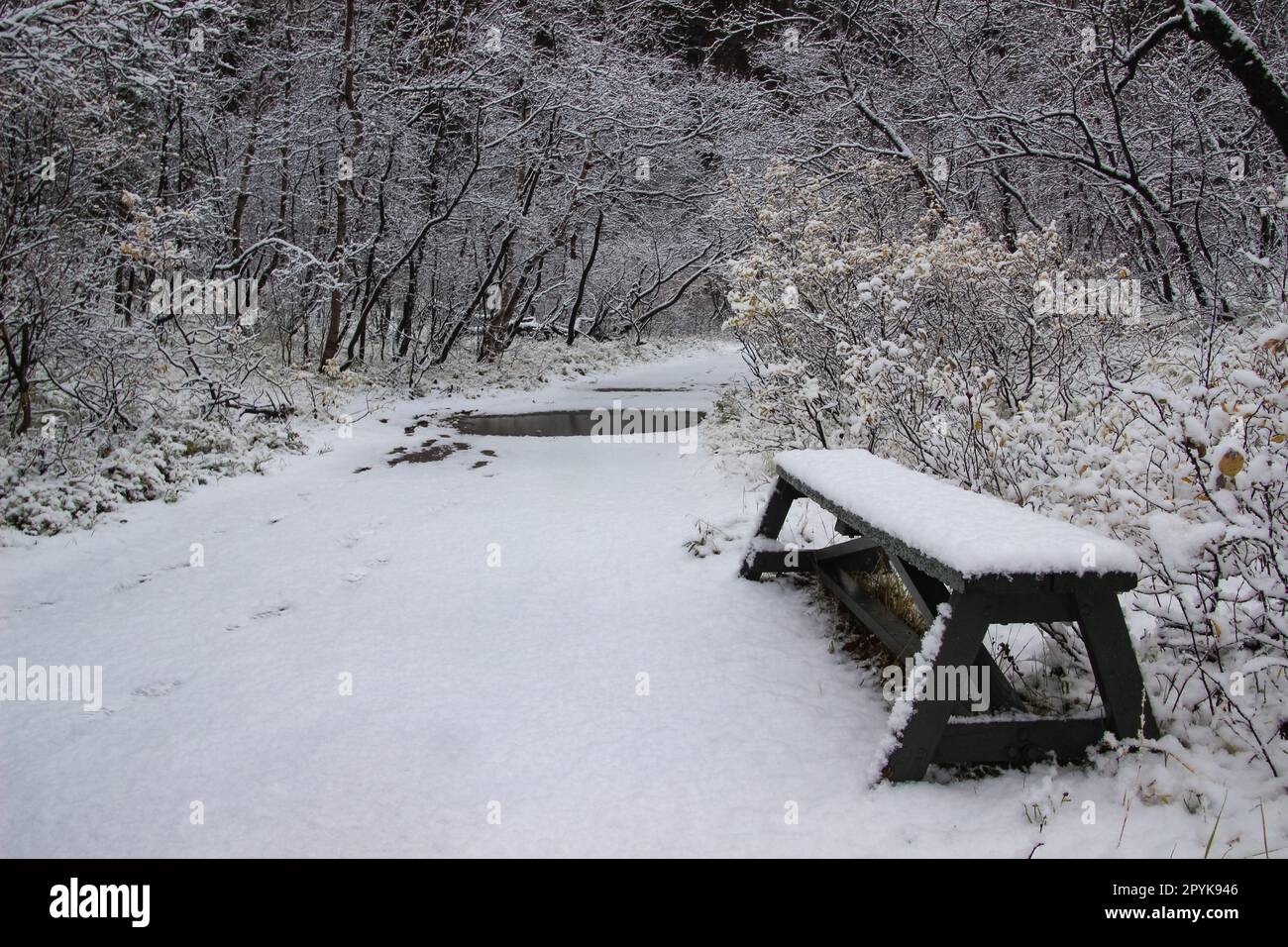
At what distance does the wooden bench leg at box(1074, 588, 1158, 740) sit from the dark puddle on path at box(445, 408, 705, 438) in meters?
8.51

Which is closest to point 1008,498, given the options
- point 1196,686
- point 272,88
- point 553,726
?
point 1196,686

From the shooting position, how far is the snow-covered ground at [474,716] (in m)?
2.30

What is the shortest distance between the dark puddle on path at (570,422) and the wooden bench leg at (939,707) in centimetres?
836

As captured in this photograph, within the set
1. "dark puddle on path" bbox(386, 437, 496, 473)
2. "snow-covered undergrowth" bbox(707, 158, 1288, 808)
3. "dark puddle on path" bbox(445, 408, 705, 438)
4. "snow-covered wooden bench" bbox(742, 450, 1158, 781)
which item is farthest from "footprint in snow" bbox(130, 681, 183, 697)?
"dark puddle on path" bbox(445, 408, 705, 438)

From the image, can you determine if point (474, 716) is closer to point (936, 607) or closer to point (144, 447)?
point (936, 607)

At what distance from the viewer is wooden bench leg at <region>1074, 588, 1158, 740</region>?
2.32 metres

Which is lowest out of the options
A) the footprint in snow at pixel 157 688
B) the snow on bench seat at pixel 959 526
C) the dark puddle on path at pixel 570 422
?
the footprint in snow at pixel 157 688

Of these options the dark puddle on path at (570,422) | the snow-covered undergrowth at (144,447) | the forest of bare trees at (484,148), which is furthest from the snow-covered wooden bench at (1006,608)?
the dark puddle on path at (570,422)

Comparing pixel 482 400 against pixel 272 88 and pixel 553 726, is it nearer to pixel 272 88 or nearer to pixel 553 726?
pixel 272 88

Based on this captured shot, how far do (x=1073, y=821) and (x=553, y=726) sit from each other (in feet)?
6.05

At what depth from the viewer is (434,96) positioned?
1280 centimetres

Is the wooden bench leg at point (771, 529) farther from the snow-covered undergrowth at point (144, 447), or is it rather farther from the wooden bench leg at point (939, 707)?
the snow-covered undergrowth at point (144, 447)

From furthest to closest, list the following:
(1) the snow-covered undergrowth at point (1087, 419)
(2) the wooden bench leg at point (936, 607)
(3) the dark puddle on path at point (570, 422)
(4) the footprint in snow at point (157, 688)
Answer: (3) the dark puddle on path at point (570, 422) < (4) the footprint in snow at point (157, 688) < (2) the wooden bench leg at point (936, 607) < (1) the snow-covered undergrowth at point (1087, 419)

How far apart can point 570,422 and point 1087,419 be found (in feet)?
27.1
